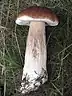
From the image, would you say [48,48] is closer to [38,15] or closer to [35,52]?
[35,52]

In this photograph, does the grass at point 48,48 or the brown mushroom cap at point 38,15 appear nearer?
the brown mushroom cap at point 38,15

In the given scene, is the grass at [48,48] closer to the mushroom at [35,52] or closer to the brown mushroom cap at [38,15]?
the mushroom at [35,52]

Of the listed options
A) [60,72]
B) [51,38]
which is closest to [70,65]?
[60,72]

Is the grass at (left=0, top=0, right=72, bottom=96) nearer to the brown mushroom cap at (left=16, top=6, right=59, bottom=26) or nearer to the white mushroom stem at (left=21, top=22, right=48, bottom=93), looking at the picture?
the white mushroom stem at (left=21, top=22, right=48, bottom=93)

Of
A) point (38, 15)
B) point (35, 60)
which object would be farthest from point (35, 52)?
point (38, 15)

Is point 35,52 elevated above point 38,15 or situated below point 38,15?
below

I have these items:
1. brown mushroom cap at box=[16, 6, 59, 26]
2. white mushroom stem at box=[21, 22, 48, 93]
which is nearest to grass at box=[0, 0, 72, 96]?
white mushroom stem at box=[21, 22, 48, 93]

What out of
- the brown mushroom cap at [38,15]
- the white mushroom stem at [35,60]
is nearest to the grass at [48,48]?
the white mushroom stem at [35,60]

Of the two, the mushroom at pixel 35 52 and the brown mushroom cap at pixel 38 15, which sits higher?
the brown mushroom cap at pixel 38 15
